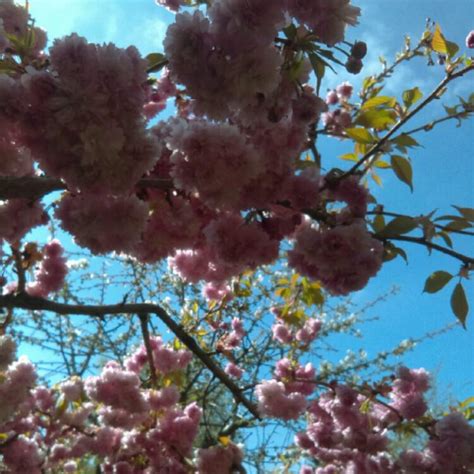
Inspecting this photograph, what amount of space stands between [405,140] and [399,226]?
1.16 feet

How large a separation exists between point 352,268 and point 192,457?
1.41 meters

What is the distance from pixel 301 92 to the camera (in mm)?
1305

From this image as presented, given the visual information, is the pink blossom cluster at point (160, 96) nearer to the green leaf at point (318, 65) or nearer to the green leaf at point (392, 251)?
the green leaf at point (318, 65)

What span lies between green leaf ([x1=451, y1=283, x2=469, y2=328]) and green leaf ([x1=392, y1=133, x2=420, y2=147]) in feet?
1.46

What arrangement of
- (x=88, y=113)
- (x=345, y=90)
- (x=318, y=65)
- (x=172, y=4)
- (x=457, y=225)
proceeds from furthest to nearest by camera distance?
(x=345, y=90) → (x=172, y=4) → (x=457, y=225) → (x=318, y=65) → (x=88, y=113)

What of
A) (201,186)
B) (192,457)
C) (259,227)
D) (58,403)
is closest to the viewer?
(201,186)

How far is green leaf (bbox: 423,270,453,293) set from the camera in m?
1.54

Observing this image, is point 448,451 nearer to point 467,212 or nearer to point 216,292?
point 467,212

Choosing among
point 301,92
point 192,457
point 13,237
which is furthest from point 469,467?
point 13,237

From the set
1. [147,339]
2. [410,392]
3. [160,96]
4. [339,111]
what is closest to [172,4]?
[160,96]

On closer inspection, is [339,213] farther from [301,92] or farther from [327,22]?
[327,22]

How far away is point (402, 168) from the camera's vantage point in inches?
63.8

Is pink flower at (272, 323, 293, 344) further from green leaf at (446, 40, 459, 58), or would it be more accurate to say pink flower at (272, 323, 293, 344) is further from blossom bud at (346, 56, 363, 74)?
blossom bud at (346, 56, 363, 74)

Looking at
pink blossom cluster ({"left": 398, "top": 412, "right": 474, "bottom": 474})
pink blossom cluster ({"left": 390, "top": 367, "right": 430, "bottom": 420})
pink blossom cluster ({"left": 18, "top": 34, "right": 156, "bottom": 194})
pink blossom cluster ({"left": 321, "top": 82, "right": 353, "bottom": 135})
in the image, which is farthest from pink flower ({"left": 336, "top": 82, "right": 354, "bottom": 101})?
pink blossom cluster ({"left": 18, "top": 34, "right": 156, "bottom": 194})
